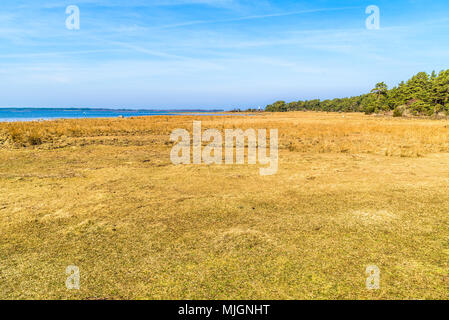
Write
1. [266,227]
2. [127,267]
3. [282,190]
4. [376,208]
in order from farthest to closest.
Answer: [282,190] → [376,208] → [266,227] → [127,267]

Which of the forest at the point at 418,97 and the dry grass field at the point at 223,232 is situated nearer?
the dry grass field at the point at 223,232

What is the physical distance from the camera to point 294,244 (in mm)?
4469

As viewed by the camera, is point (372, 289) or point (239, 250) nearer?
point (372, 289)

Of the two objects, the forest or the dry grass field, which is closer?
the dry grass field

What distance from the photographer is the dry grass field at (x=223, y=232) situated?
11.2ft

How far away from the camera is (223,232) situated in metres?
4.98

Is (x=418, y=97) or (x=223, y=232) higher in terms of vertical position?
(x=418, y=97)

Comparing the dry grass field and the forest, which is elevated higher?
the forest

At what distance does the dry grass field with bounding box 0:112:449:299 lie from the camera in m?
3.40

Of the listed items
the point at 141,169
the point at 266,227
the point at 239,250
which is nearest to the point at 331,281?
the point at 239,250

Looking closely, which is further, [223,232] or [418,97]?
[418,97]
